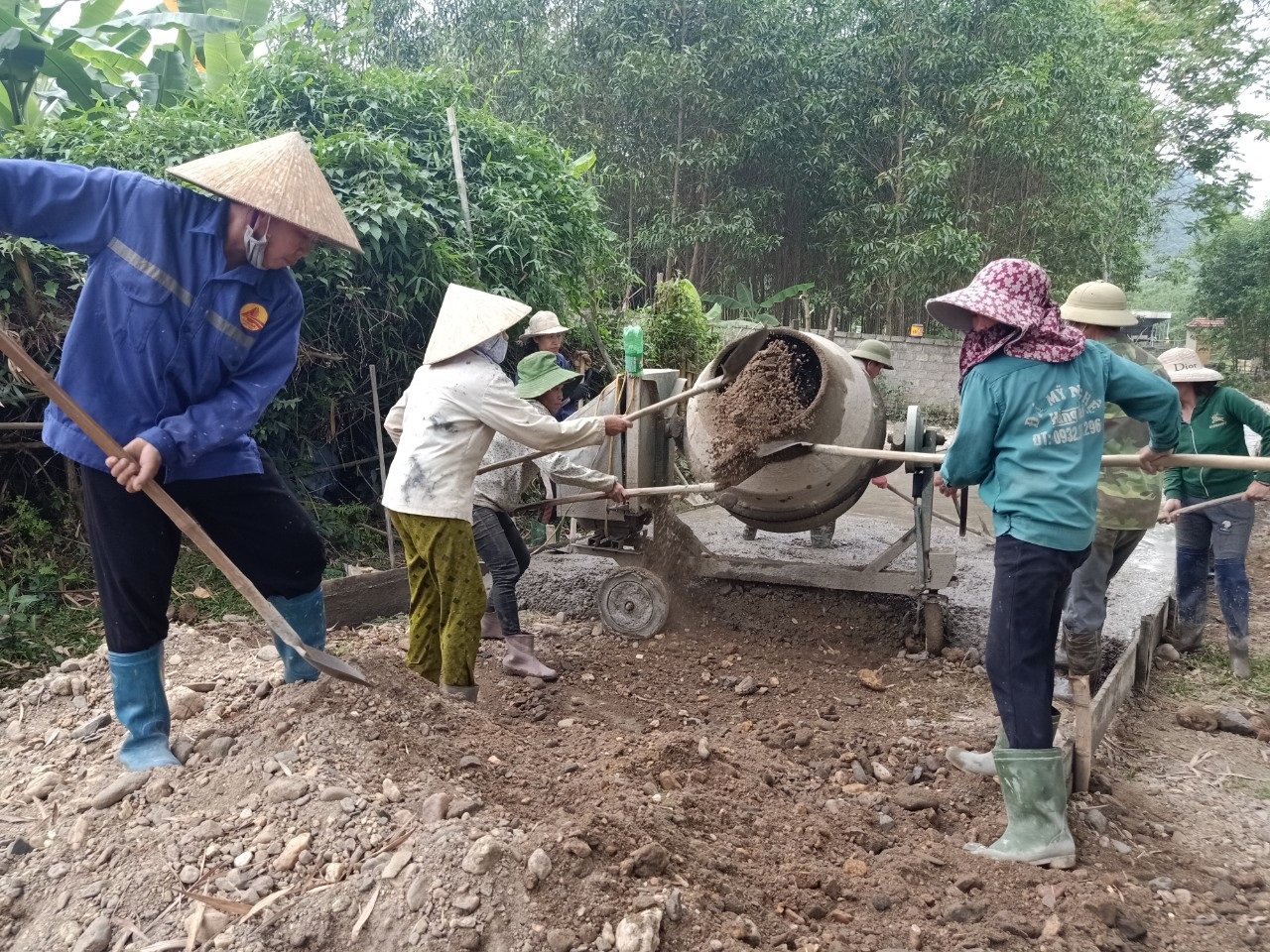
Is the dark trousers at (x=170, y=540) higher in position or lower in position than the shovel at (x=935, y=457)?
lower

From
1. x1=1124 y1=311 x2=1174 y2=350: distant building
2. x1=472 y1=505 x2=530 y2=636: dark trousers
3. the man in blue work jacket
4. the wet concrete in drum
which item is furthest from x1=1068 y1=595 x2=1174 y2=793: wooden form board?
x1=1124 y1=311 x2=1174 y2=350: distant building

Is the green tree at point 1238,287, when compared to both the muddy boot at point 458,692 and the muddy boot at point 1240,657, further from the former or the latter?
the muddy boot at point 458,692

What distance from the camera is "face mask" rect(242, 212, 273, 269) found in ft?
8.90

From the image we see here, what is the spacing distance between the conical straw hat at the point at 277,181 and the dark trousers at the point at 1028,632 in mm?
2240

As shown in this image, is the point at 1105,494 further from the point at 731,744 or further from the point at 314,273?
the point at 314,273

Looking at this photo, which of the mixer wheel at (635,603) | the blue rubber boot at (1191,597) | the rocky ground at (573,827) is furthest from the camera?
the mixer wheel at (635,603)

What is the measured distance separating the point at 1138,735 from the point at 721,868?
2293 mm

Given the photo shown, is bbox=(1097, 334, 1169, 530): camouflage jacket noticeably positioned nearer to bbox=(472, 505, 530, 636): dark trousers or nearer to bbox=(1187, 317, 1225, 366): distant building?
bbox=(472, 505, 530, 636): dark trousers

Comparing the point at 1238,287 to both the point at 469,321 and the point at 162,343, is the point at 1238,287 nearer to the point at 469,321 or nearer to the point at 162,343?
the point at 469,321

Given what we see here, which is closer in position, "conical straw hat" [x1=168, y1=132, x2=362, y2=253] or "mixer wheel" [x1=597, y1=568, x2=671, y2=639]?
"conical straw hat" [x1=168, y1=132, x2=362, y2=253]

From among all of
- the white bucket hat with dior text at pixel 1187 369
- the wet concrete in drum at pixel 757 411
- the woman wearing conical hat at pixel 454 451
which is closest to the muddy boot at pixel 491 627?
the woman wearing conical hat at pixel 454 451

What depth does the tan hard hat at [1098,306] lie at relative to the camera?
3797mm

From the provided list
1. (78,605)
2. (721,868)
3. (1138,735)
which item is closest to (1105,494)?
(1138,735)

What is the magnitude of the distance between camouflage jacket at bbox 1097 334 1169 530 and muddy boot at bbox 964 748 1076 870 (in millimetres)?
1404
